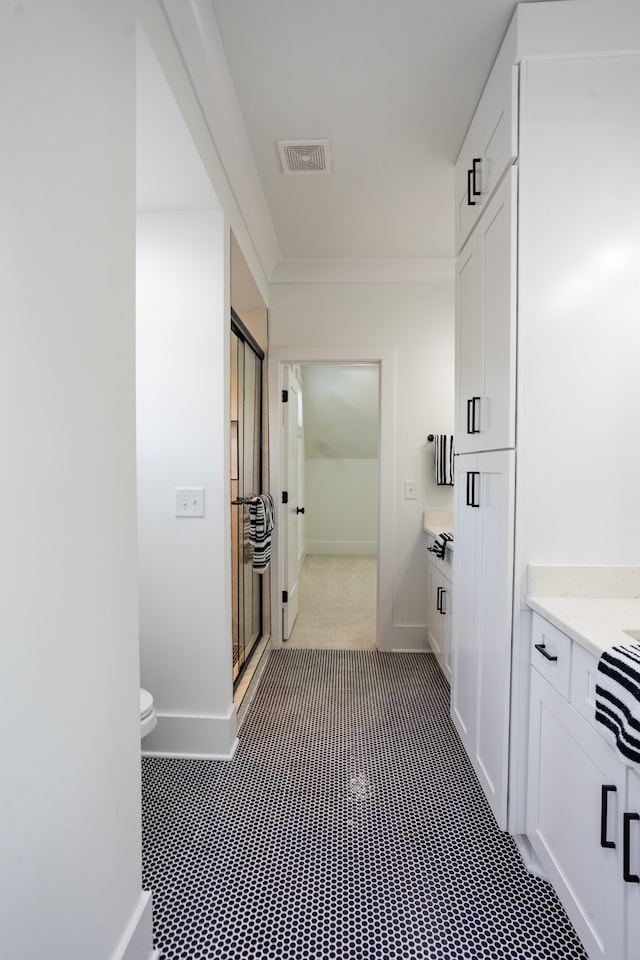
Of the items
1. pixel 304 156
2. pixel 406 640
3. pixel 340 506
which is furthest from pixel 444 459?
pixel 340 506

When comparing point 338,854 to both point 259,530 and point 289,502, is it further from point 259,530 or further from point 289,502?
point 289,502

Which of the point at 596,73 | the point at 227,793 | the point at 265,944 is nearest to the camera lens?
the point at 265,944

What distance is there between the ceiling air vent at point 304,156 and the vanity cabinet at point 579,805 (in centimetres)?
205

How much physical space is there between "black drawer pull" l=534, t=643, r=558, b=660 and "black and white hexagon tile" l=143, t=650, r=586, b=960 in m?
0.68

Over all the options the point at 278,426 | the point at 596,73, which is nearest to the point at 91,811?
the point at 596,73

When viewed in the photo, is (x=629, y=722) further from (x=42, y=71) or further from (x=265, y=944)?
(x=42, y=71)

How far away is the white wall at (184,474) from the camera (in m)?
2.01

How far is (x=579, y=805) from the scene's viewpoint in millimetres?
1225

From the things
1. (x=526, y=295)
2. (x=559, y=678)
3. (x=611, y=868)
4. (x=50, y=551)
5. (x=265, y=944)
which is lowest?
(x=265, y=944)

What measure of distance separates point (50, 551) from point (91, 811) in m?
0.56

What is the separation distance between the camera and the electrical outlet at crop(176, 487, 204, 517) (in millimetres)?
2041

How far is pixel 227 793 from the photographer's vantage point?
1.85m

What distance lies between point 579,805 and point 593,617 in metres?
0.46

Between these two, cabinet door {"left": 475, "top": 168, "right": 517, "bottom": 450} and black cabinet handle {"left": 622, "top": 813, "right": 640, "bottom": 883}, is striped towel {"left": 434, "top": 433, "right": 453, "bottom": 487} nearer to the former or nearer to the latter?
cabinet door {"left": 475, "top": 168, "right": 517, "bottom": 450}
